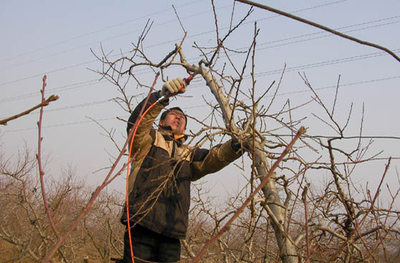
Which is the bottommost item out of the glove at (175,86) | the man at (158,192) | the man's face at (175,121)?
the man at (158,192)

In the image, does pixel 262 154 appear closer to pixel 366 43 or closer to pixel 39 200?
pixel 366 43

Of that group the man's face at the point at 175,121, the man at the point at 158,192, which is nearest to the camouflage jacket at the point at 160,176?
the man at the point at 158,192

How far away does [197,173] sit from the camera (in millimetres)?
2891

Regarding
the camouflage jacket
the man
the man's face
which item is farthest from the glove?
the man's face

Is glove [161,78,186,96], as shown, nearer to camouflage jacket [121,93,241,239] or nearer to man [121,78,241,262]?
man [121,78,241,262]

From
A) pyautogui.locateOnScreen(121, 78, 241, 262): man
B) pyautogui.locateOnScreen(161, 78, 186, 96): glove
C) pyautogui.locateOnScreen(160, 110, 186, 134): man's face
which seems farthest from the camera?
pyautogui.locateOnScreen(160, 110, 186, 134): man's face

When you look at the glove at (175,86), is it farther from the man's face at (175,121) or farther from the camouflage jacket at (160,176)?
the man's face at (175,121)

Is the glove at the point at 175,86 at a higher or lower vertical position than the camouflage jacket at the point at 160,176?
higher

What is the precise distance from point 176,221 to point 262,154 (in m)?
0.89

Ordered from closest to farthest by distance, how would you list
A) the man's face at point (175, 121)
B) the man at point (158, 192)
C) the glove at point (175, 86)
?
the glove at point (175, 86) → the man at point (158, 192) → the man's face at point (175, 121)

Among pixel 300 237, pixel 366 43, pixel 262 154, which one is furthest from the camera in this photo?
pixel 262 154

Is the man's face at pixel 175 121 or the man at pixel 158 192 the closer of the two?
the man at pixel 158 192

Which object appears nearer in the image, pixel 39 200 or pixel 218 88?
pixel 218 88

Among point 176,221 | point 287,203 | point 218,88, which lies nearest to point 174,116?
point 218,88
